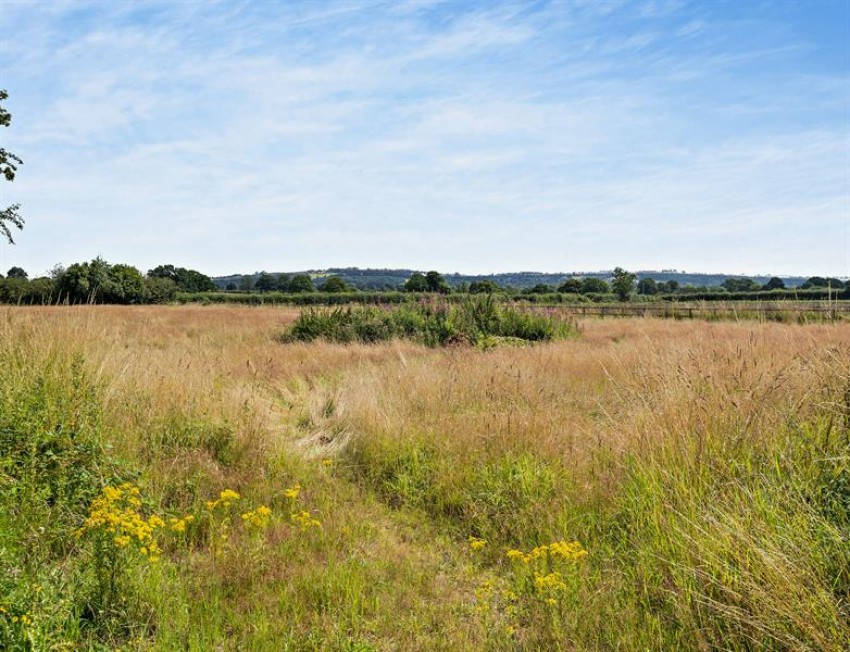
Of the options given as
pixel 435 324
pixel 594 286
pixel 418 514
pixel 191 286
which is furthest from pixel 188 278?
pixel 418 514

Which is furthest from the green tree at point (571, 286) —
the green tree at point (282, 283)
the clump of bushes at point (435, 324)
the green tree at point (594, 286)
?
the clump of bushes at point (435, 324)

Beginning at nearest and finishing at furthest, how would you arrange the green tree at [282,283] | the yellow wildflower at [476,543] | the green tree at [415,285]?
1. the yellow wildflower at [476,543]
2. the green tree at [415,285]
3. the green tree at [282,283]

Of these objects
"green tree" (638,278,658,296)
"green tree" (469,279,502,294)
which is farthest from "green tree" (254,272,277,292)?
"green tree" (638,278,658,296)

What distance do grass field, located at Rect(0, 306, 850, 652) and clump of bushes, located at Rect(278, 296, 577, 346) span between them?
346 inches

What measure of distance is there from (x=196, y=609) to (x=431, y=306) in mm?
15231

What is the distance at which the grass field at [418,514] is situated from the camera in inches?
117

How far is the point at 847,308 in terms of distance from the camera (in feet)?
87.1

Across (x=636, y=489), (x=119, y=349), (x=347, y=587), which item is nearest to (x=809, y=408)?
(x=636, y=489)

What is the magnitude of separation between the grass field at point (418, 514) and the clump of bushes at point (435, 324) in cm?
879

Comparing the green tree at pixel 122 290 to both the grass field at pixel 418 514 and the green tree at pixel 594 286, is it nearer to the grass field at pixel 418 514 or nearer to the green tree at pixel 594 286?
the grass field at pixel 418 514

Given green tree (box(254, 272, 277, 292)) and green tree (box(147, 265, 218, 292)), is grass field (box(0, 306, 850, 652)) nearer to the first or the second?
green tree (box(147, 265, 218, 292))

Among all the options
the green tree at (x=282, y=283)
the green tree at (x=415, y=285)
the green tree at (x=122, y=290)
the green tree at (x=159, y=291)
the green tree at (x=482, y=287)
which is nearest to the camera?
the green tree at (x=482, y=287)

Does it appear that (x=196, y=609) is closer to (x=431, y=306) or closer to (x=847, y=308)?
(x=431, y=306)

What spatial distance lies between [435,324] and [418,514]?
11.9 metres
